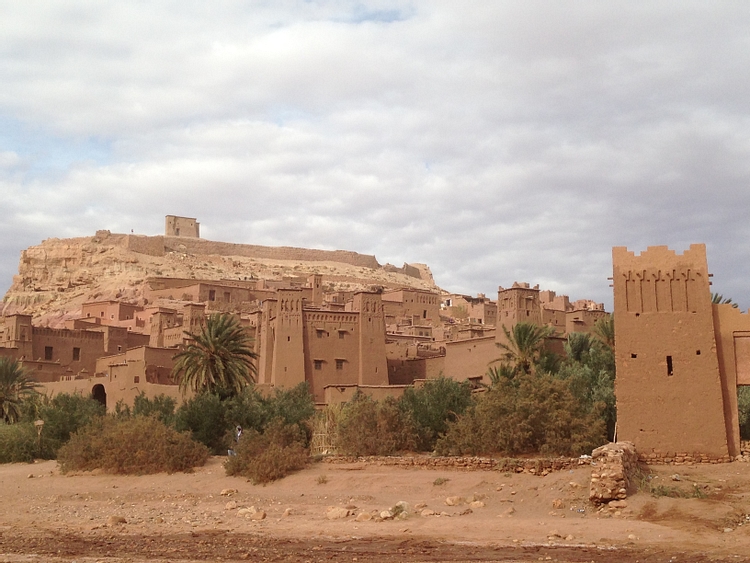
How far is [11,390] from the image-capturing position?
128ft

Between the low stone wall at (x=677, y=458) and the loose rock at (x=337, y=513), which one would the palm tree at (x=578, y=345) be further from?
the loose rock at (x=337, y=513)

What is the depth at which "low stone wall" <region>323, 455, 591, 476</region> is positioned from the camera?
64.4ft

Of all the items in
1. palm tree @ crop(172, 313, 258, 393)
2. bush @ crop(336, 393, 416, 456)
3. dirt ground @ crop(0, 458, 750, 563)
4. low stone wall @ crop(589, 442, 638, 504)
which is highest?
palm tree @ crop(172, 313, 258, 393)

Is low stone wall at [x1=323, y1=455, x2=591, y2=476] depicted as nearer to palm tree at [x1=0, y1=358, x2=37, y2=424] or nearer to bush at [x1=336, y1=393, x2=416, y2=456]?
bush at [x1=336, y1=393, x2=416, y2=456]

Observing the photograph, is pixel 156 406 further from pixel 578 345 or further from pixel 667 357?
pixel 667 357

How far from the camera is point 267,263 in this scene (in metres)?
97.4

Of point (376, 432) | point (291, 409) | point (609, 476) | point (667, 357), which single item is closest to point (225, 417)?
point (291, 409)

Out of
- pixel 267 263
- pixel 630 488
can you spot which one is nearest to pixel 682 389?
pixel 630 488

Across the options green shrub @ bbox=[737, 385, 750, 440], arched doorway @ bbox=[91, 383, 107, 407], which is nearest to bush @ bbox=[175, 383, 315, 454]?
green shrub @ bbox=[737, 385, 750, 440]

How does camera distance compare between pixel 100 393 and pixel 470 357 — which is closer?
pixel 470 357

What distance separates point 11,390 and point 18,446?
7976mm

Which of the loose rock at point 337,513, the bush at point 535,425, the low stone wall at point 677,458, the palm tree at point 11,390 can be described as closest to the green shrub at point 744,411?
the bush at point 535,425

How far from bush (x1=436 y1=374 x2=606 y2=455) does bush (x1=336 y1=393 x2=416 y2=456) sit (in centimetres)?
295

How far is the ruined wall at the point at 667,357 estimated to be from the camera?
20.1m
